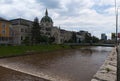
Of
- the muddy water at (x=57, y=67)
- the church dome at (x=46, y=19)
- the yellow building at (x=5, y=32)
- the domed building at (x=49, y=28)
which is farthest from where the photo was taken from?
the church dome at (x=46, y=19)

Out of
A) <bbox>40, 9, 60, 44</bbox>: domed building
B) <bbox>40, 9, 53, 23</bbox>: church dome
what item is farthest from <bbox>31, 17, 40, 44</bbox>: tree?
<bbox>40, 9, 53, 23</bbox>: church dome

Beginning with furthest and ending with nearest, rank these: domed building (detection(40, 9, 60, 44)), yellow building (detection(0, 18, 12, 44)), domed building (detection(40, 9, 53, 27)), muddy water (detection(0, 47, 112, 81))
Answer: domed building (detection(40, 9, 53, 27)) < domed building (detection(40, 9, 60, 44)) < yellow building (detection(0, 18, 12, 44)) < muddy water (detection(0, 47, 112, 81))

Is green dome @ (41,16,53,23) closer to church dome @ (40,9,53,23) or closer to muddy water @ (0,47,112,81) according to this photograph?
church dome @ (40,9,53,23)

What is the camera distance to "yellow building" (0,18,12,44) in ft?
209

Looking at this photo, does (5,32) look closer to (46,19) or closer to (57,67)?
(57,67)

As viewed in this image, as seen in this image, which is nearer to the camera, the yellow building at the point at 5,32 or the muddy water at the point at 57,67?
the muddy water at the point at 57,67

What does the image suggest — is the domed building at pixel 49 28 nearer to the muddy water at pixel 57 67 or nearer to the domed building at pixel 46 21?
the domed building at pixel 46 21

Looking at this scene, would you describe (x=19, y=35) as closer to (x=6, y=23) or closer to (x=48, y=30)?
(x=6, y=23)

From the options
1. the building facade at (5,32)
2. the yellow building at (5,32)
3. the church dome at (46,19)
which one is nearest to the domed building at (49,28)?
the church dome at (46,19)

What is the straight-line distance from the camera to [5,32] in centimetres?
6600

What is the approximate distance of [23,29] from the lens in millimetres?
79688

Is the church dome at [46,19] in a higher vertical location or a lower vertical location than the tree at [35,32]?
higher

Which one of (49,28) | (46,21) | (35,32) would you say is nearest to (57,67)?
(35,32)

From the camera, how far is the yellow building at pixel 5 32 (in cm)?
6380
